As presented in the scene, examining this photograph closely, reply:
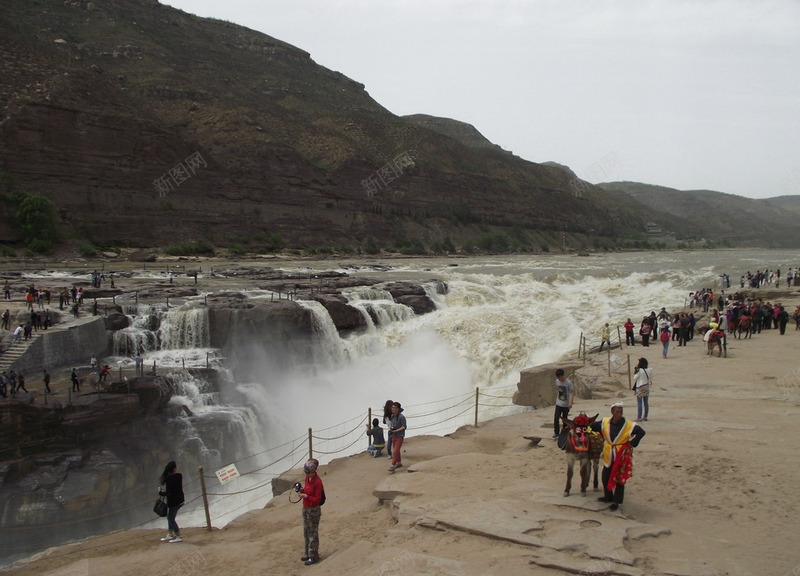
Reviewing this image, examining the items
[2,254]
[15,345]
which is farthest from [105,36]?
[15,345]

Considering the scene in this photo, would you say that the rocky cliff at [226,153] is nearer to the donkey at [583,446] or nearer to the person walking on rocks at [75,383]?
the person walking on rocks at [75,383]

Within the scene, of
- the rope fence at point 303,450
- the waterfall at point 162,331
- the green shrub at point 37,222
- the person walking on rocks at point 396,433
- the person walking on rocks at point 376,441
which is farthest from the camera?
the green shrub at point 37,222

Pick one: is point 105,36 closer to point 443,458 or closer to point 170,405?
point 170,405

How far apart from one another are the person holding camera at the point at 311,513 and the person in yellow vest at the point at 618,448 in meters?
3.34

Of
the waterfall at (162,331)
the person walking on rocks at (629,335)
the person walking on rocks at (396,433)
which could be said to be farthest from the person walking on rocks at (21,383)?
the person walking on rocks at (629,335)

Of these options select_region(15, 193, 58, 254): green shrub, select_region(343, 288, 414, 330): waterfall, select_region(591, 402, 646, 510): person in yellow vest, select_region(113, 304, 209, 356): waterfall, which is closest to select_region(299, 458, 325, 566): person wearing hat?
select_region(591, 402, 646, 510): person in yellow vest

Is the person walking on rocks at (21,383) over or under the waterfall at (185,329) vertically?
under

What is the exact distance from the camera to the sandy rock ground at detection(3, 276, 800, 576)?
19.3 feet

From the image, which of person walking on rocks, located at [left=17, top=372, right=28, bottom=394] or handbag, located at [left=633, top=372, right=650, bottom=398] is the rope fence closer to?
person walking on rocks, located at [left=17, top=372, right=28, bottom=394]

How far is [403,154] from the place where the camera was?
91500mm

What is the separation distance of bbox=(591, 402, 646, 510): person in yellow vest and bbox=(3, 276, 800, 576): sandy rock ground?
318 mm

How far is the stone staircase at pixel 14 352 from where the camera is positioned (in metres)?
15.3

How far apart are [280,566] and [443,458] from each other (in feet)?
13.0

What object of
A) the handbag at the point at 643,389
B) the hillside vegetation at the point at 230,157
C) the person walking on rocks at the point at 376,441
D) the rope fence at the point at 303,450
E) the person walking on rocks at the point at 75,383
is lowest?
the rope fence at the point at 303,450
